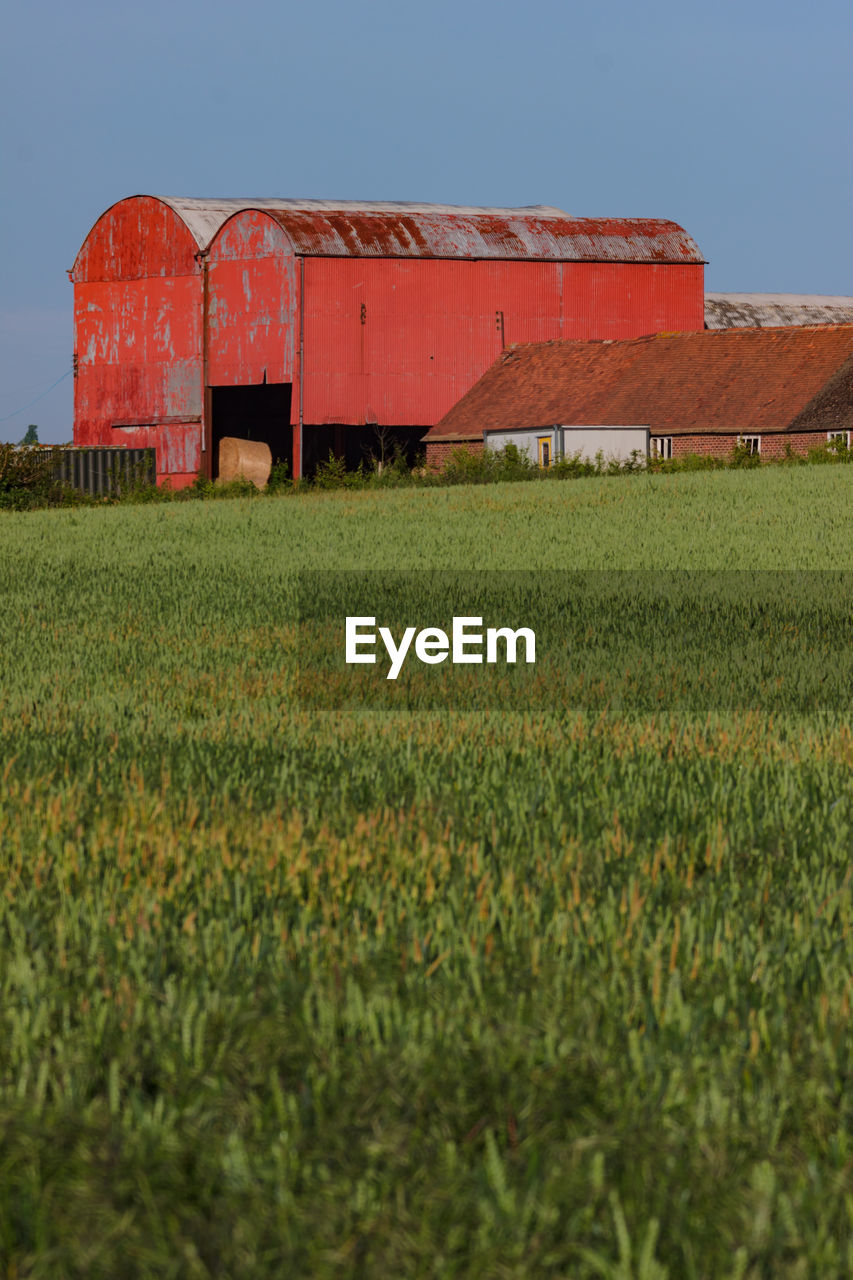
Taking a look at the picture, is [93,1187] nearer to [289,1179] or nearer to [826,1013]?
[289,1179]

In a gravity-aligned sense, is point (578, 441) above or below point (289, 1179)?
above

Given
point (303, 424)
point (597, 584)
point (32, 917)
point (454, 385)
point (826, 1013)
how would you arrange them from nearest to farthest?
point (826, 1013), point (32, 917), point (597, 584), point (303, 424), point (454, 385)

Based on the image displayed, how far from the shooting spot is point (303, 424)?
49.7 meters

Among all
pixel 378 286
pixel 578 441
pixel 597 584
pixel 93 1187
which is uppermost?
pixel 378 286

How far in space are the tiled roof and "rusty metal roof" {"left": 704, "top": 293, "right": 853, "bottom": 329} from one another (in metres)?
8.34

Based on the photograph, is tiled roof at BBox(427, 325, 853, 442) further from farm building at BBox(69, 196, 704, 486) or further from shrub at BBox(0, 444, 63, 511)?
shrub at BBox(0, 444, 63, 511)

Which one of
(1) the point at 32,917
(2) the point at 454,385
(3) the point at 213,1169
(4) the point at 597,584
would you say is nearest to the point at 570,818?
(1) the point at 32,917

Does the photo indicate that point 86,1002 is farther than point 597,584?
No

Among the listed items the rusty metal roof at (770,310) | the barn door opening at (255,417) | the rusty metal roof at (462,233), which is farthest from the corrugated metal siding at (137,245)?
the rusty metal roof at (770,310)

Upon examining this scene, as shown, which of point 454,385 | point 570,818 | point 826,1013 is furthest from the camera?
point 454,385

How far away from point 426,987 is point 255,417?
5224cm

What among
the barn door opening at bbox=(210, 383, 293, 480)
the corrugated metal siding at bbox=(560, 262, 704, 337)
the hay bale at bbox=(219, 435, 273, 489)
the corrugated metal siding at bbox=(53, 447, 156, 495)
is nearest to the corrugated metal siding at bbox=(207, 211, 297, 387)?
the barn door opening at bbox=(210, 383, 293, 480)

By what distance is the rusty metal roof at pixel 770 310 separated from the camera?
6400 cm

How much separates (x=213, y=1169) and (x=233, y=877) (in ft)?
7.77
